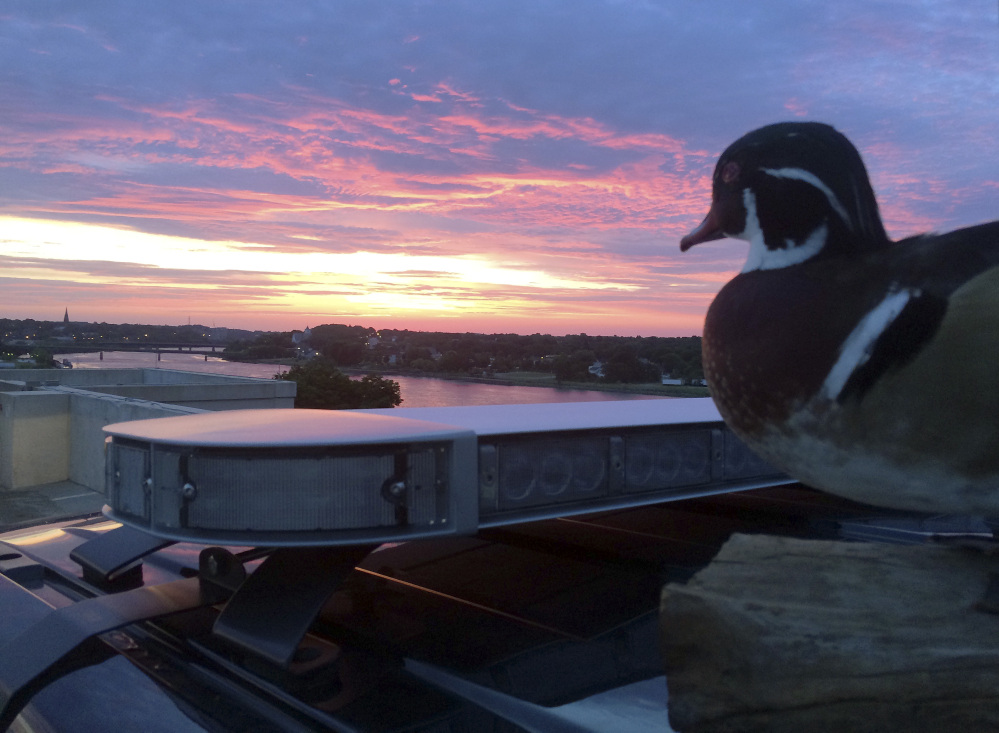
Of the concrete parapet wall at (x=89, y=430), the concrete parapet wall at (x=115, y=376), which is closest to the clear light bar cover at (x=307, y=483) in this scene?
the concrete parapet wall at (x=89, y=430)

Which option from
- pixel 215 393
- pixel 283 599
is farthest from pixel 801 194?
pixel 215 393

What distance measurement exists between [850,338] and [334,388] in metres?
36.8

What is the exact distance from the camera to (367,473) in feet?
7.88

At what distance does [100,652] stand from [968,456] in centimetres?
266

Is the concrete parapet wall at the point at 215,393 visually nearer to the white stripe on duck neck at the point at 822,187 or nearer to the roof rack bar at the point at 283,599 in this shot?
the roof rack bar at the point at 283,599

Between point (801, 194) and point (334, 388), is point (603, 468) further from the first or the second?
point (334, 388)

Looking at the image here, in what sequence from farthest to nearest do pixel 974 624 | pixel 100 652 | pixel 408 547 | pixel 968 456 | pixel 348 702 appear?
pixel 408 547
pixel 100 652
pixel 348 702
pixel 974 624
pixel 968 456

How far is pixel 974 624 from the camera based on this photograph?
167cm

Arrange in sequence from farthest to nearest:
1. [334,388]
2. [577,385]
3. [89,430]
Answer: [334,388], [89,430], [577,385]

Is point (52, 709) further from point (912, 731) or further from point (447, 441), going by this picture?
point (912, 731)

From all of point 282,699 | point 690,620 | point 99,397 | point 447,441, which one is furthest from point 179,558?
point 99,397

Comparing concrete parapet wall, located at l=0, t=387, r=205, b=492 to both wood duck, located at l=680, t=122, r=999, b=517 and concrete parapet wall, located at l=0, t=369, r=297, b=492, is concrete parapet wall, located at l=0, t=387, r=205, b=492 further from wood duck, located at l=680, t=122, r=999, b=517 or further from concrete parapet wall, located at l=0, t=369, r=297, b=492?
wood duck, located at l=680, t=122, r=999, b=517

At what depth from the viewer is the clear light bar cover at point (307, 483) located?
7.77 feet

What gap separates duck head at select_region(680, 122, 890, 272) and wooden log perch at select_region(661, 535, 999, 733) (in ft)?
2.46
